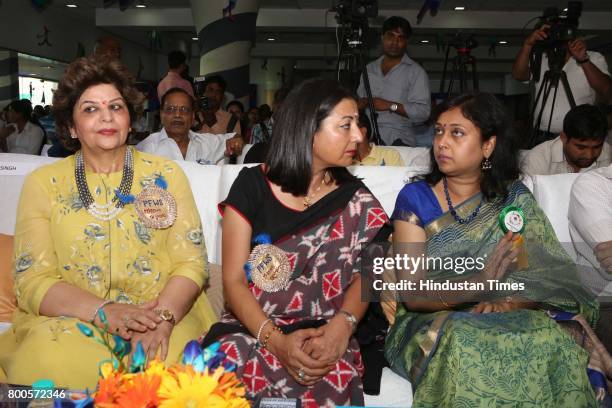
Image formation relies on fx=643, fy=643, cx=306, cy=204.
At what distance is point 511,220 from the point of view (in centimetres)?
202

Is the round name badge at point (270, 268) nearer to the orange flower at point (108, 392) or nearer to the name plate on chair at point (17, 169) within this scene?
the orange flower at point (108, 392)

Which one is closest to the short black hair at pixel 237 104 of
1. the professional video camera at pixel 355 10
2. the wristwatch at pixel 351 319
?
the professional video camera at pixel 355 10

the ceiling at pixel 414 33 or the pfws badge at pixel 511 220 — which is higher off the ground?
the ceiling at pixel 414 33

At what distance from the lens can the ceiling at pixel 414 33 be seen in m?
10.4

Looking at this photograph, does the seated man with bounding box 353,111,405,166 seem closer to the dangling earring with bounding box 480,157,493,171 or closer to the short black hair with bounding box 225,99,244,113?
the dangling earring with bounding box 480,157,493,171

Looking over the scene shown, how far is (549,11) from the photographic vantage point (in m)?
3.66

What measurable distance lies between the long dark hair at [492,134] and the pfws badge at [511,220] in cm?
12

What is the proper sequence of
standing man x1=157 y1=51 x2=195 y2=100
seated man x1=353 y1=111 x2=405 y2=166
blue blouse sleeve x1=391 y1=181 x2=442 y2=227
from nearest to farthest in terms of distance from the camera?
blue blouse sleeve x1=391 y1=181 x2=442 y2=227 < seated man x1=353 y1=111 x2=405 y2=166 < standing man x1=157 y1=51 x2=195 y2=100

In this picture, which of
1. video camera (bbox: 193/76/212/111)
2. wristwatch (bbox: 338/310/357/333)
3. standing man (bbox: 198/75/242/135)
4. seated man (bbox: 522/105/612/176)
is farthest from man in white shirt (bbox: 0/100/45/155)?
wristwatch (bbox: 338/310/357/333)

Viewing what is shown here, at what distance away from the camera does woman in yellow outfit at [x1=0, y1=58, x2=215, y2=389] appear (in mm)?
1867

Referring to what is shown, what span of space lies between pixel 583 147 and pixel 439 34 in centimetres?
901

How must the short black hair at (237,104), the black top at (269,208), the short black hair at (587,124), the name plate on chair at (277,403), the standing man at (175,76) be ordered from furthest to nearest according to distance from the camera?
1. the short black hair at (237,104)
2. the standing man at (175,76)
3. the short black hair at (587,124)
4. the black top at (269,208)
5. the name plate on chair at (277,403)

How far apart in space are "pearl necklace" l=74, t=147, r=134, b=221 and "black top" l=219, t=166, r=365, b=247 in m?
0.32

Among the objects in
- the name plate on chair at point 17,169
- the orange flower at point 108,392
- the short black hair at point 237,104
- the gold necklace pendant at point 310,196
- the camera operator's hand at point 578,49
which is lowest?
the orange flower at point 108,392
